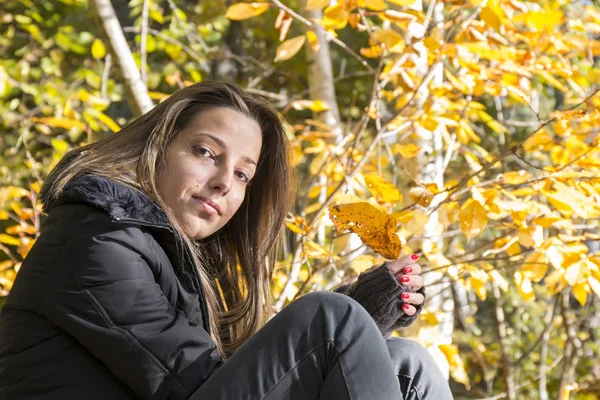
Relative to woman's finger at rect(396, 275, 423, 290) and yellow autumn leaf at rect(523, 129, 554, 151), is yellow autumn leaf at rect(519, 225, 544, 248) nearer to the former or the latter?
yellow autumn leaf at rect(523, 129, 554, 151)

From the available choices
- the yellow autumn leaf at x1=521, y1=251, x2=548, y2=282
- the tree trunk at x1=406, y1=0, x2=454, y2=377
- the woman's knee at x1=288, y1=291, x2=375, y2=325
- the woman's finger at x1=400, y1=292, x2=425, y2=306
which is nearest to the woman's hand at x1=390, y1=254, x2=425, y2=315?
the woman's finger at x1=400, y1=292, x2=425, y2=306

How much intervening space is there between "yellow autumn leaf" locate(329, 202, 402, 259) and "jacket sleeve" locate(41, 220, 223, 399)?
435 mm

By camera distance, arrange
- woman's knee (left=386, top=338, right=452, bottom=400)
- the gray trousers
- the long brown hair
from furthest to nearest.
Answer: the long brown hair < woman's knee (left=386, top=338, right=452, bottom=400) < the gray trousers

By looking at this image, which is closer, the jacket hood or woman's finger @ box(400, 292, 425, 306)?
the jacket hood

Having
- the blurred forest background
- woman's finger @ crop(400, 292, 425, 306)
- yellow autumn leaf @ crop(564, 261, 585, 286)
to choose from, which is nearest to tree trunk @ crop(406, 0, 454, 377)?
the blurred forest background

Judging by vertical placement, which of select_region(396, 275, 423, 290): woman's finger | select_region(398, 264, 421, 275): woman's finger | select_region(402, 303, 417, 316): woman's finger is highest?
select_region(398, 264, 421, 275): woman's finger

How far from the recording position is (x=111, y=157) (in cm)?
178

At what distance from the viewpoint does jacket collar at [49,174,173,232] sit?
59.9 inches

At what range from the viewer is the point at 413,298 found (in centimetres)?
174

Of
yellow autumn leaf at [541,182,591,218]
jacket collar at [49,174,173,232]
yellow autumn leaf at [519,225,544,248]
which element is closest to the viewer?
jacket collar at [49,174,173,232]

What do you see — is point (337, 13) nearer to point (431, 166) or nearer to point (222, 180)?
point (222, 180)

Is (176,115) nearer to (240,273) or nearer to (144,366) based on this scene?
(240,273)

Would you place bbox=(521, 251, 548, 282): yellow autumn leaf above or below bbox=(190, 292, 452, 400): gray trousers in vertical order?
below

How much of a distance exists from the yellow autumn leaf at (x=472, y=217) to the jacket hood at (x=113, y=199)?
93 centimetres
